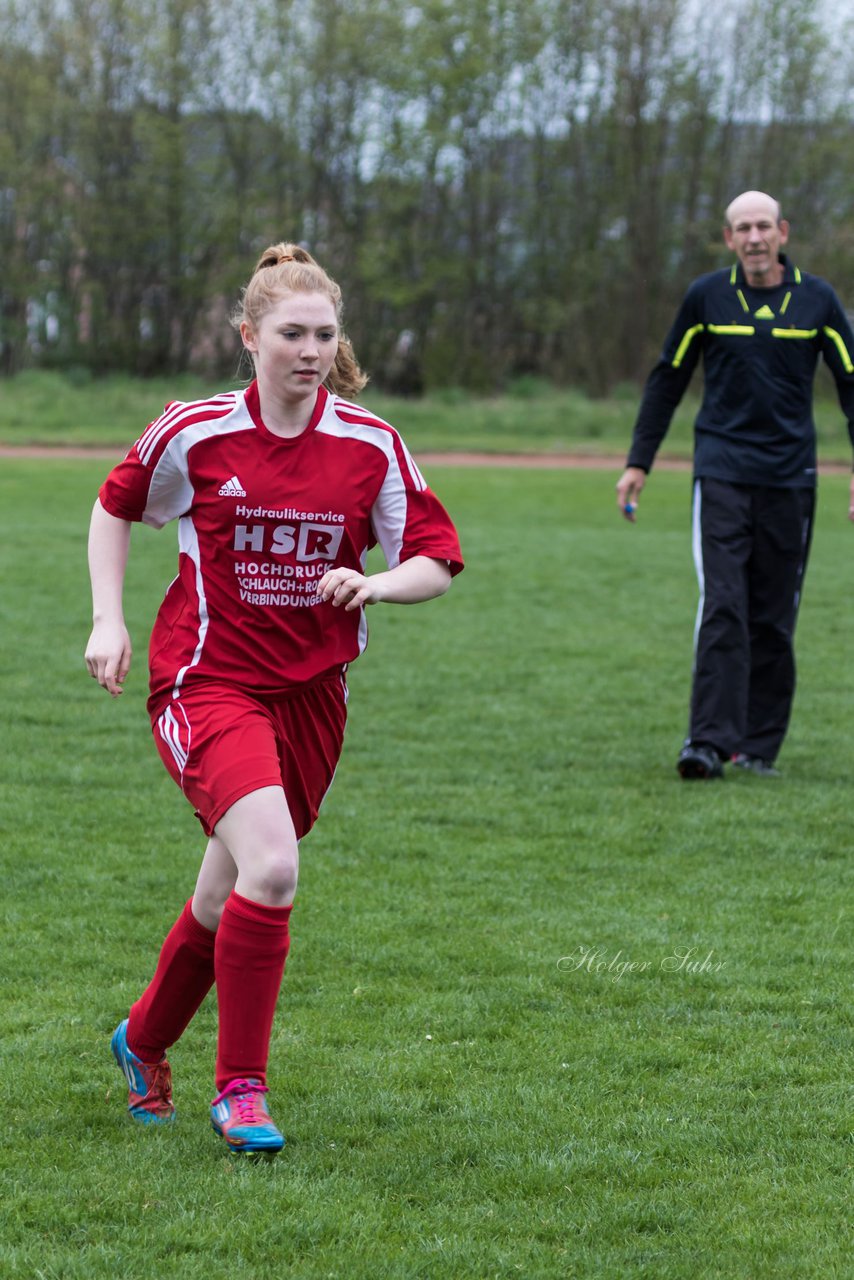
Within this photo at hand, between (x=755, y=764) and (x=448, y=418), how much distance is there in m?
23.9

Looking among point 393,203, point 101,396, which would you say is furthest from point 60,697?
point 393,203

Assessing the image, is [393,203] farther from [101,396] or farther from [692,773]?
[692,773]

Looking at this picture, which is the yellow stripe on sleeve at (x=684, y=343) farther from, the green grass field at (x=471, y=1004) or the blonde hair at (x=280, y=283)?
the blonde hair at (x=280, y=283)

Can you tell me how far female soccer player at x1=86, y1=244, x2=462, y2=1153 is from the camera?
3.36 m

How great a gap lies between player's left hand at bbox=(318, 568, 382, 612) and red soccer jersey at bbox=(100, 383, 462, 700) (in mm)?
211

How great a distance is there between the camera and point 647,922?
4977 millimetres

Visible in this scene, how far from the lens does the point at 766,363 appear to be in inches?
271

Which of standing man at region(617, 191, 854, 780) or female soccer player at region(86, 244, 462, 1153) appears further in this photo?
standing man at region(617, 191, 854, 780)

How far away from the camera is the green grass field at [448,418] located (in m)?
27.4

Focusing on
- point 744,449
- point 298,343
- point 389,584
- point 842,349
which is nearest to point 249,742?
point 389,584

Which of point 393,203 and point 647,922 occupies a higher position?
point 393,203

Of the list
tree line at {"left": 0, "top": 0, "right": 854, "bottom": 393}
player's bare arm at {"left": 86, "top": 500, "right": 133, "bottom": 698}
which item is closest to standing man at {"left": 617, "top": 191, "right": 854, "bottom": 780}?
player's bare arm at {"left": 86, "top": 500, "right": 133, "bottom": 698}

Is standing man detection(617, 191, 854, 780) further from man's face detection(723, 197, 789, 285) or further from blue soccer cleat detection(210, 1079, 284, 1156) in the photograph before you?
blue soccer cleat detection(210, 1079, 284, 1156)

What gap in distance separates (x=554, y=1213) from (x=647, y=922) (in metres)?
1.99
